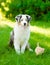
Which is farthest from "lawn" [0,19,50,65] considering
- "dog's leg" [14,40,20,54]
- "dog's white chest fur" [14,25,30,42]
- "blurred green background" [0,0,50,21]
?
"blurred green background" [0,0,50,21]

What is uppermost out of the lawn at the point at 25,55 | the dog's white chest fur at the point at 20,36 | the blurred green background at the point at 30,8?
the dog's white chest fur at the point at 20,36

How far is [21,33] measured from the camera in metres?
7.73

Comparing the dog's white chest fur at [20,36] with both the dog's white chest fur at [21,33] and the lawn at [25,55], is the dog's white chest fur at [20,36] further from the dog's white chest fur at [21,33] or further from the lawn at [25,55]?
the lawn at [25,55]

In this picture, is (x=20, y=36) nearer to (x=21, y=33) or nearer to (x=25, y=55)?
(x=21, y=33)

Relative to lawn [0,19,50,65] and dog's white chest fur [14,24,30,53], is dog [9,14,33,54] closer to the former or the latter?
dog's white chest fur [14,24,30,53]

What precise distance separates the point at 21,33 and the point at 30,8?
24.6 ft

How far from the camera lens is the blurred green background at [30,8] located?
48.6 feet

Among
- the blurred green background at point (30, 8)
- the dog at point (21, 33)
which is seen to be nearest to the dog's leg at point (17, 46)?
the dog at point (21, 33)

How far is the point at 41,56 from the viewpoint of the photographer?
24.6 ft

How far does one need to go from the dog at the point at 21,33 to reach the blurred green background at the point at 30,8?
690 cm

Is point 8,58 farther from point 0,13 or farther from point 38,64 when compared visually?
point 0,13

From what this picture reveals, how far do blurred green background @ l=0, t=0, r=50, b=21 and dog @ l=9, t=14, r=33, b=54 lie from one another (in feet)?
22.6

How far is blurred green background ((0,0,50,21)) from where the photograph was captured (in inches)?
583

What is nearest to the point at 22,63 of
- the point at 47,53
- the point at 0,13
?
the point at 47,53
